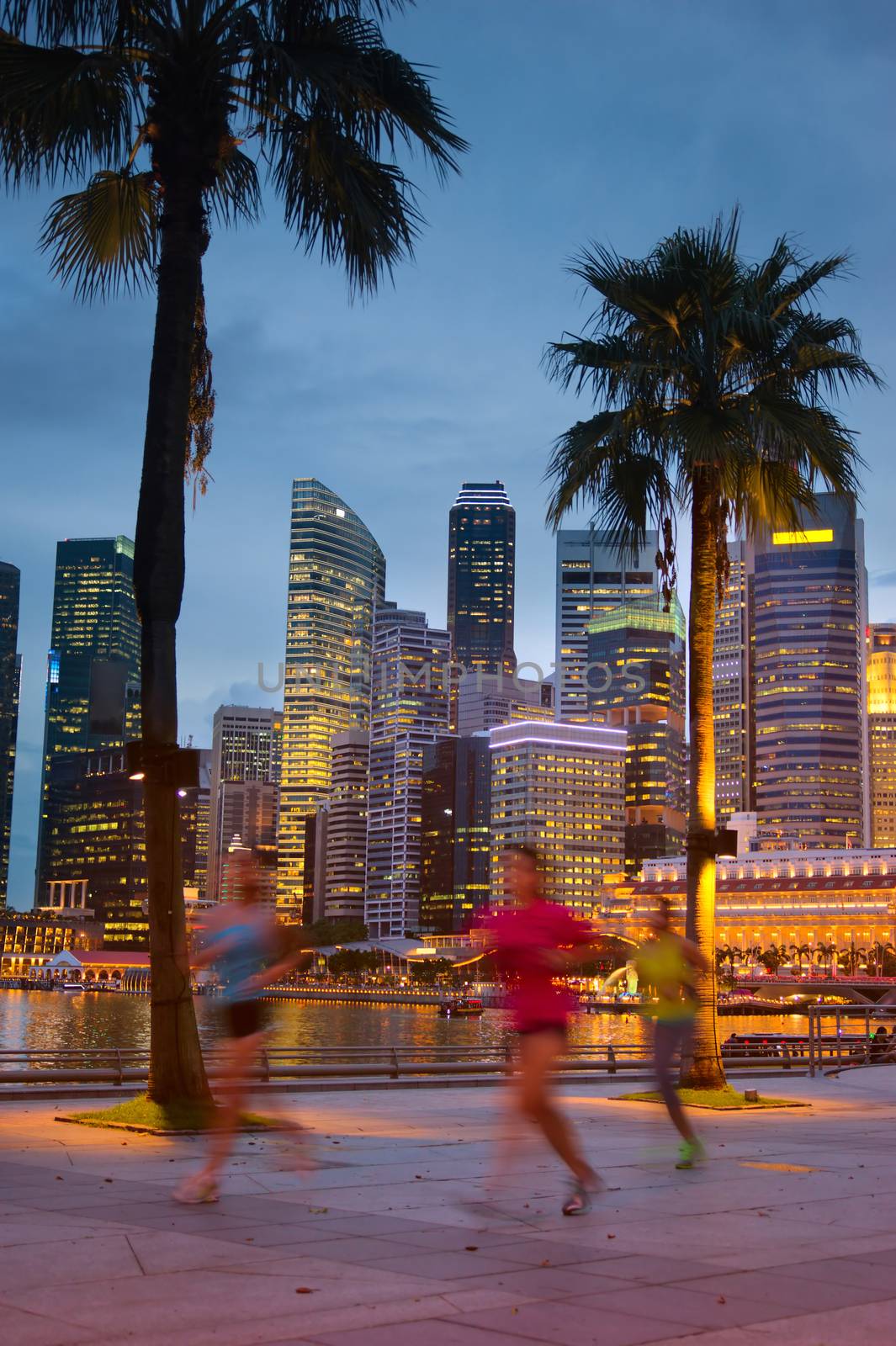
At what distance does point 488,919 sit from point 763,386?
1195cm

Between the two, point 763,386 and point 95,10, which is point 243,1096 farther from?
point 763,386

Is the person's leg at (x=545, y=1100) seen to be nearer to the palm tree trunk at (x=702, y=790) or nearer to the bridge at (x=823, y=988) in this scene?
the palm tree trunk at (x=702, y=790)

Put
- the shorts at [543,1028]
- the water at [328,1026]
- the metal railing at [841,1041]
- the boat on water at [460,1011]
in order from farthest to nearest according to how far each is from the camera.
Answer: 1. the boat on water at [460,1011]
2. the water at [328,1026]
3. the metal railing at [841,1041]
4. the shorts at [543,1028]

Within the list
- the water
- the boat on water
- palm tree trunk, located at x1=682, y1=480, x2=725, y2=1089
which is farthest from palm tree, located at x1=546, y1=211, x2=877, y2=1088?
the boat on water

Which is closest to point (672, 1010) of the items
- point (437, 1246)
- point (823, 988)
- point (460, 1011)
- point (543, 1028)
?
point (543, 1028)

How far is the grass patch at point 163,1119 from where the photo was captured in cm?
1258

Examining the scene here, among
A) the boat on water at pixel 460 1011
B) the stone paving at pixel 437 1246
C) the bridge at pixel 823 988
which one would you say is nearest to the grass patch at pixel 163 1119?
the stone paving at pixel 437 1246

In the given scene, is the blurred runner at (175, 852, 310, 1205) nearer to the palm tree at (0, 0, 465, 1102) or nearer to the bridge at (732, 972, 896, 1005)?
the palm tree at (0, 0, 465, 1102)

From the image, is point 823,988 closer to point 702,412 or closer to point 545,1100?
point 702,412

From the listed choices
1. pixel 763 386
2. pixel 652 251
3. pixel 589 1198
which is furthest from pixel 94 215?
pixel 589 1198

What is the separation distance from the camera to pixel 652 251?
63.0 feet

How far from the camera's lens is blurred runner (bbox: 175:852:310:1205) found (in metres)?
9.26

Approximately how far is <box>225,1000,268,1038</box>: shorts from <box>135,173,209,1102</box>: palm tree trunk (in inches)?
146

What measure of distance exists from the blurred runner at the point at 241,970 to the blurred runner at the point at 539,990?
1.53 meters
